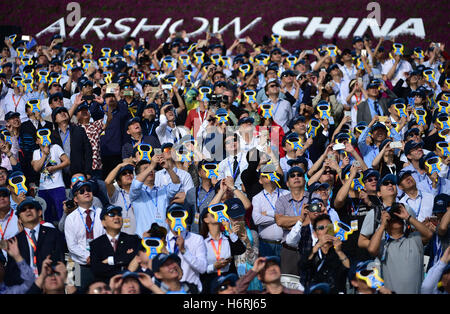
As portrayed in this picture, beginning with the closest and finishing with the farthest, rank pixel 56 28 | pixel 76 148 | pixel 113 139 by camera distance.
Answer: pixel 76 148
pixel 113 139
pixel 56 28

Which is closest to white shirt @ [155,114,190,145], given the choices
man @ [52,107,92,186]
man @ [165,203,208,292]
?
man @ [52,107,92,186]

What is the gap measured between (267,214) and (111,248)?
2.08m

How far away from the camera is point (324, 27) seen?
22906 millimetres

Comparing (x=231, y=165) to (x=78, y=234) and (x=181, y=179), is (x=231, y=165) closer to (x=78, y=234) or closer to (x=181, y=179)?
(x=181, y=179)

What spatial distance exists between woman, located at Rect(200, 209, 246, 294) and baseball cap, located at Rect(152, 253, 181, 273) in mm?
742

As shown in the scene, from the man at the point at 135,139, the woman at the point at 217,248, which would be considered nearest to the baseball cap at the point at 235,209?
the woman at the point at 217,248

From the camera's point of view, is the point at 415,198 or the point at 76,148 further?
the point at 76,148

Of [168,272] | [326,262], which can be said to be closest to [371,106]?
[326,262]

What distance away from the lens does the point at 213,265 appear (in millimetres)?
8250

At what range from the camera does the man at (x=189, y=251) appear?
803 centimetres

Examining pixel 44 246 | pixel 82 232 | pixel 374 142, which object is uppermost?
pixel 374 142

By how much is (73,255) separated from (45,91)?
6.82 m
